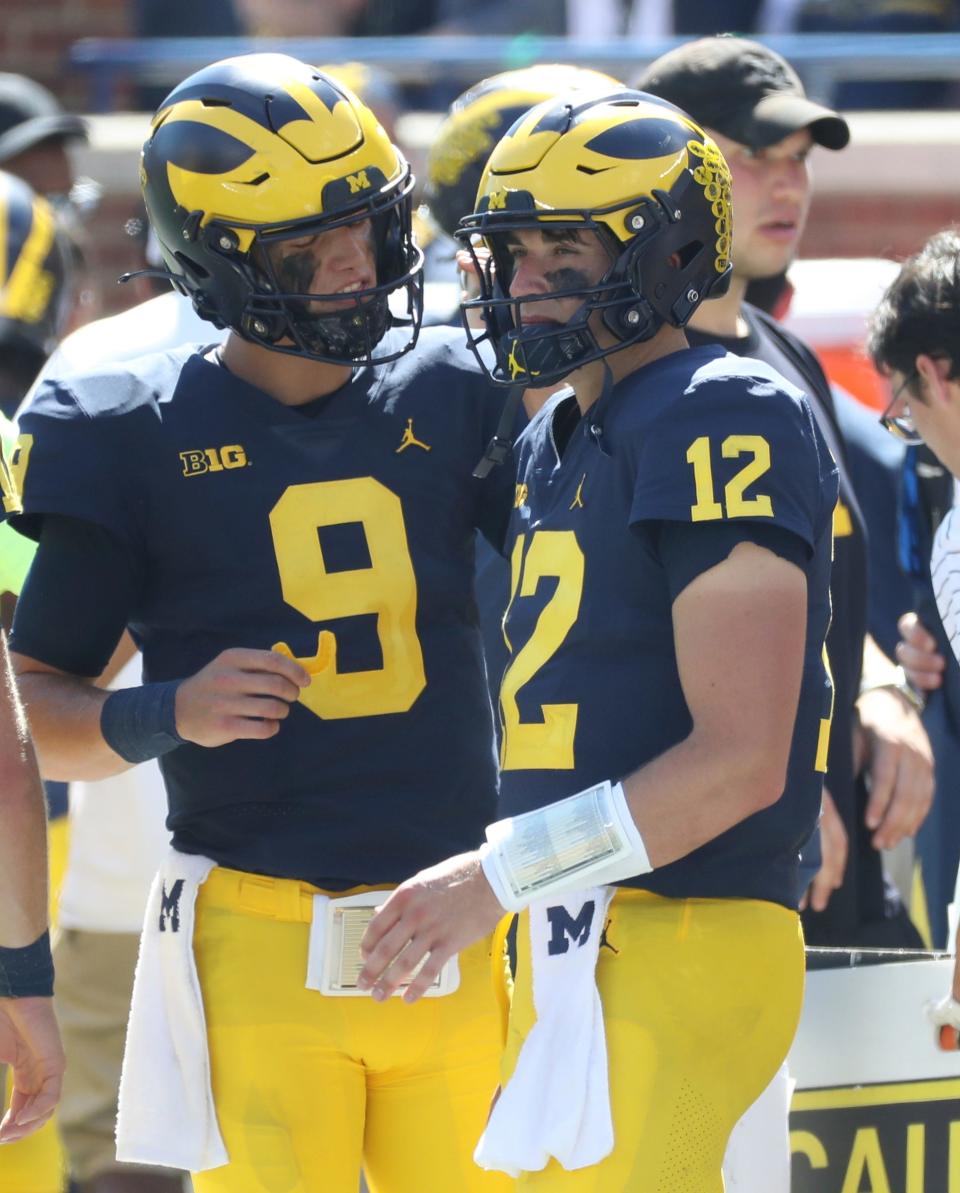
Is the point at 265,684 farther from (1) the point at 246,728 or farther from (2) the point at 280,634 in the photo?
(2) the point at 280,634

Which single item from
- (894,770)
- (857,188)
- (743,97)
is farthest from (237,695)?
(857,188)

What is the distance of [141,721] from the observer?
275 cm

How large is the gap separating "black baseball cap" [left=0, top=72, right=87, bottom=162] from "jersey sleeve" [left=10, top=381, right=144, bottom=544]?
12.7 feet

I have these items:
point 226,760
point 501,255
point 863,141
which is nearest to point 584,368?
point 501,255

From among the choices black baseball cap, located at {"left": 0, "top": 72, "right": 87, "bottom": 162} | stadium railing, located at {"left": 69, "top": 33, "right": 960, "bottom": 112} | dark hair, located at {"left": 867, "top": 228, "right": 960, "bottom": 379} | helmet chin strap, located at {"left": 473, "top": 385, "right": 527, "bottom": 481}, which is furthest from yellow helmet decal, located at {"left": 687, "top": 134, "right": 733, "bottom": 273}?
stadium railing, located at {"left": 69, "top": 33, "right": 960, "bottom": 112}

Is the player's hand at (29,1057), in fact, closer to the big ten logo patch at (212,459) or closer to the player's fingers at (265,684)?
the player's fingers at (265,684)

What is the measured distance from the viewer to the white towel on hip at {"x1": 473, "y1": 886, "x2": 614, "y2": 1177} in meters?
2.39

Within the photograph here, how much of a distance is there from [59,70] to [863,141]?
3.60m

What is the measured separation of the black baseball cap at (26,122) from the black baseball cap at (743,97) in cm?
276

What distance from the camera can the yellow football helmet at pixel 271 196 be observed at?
2.87 metres

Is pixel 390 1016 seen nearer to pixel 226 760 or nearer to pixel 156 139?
pixel 226 760

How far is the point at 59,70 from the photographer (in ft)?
29.8

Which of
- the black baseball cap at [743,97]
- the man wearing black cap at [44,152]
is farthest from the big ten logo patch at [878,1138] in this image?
the man wearing black cap at [44,152]

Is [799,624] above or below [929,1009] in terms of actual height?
above
